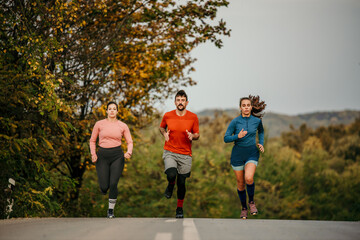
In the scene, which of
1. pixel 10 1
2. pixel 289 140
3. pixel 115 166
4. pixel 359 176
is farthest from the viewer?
pixel 289 140

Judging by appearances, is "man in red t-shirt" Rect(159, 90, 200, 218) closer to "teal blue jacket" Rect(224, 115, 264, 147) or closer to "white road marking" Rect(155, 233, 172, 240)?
"teal blue jacket" Rect(224, 115, 264, 147)

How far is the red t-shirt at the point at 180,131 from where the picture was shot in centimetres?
771

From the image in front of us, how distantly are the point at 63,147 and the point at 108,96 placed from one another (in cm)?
211

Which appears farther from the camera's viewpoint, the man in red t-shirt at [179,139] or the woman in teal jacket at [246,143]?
the woman in teal jacket at [246,143]

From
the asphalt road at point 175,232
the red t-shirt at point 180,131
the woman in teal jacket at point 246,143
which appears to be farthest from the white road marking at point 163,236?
the woman in teal jacket at point 246,143

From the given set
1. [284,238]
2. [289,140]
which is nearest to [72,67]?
[284,238]

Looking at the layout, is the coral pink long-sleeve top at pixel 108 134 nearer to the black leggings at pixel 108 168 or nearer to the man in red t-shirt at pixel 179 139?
the black leggings at pixel 108 168

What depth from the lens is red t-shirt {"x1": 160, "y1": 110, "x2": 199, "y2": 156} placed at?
771cm

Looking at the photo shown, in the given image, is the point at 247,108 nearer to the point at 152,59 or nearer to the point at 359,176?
the point at 152,59

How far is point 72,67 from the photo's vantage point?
10914 millimetres

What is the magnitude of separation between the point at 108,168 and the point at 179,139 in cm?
135

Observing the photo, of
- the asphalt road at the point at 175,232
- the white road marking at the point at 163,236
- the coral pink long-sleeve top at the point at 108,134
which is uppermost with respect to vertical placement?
the coral pink long-sleeve top at the point at 108,134

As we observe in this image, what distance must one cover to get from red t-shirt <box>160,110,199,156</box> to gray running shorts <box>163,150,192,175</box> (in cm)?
7

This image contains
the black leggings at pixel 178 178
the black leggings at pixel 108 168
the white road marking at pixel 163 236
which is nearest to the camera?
the white road marking at pixel 163 236
